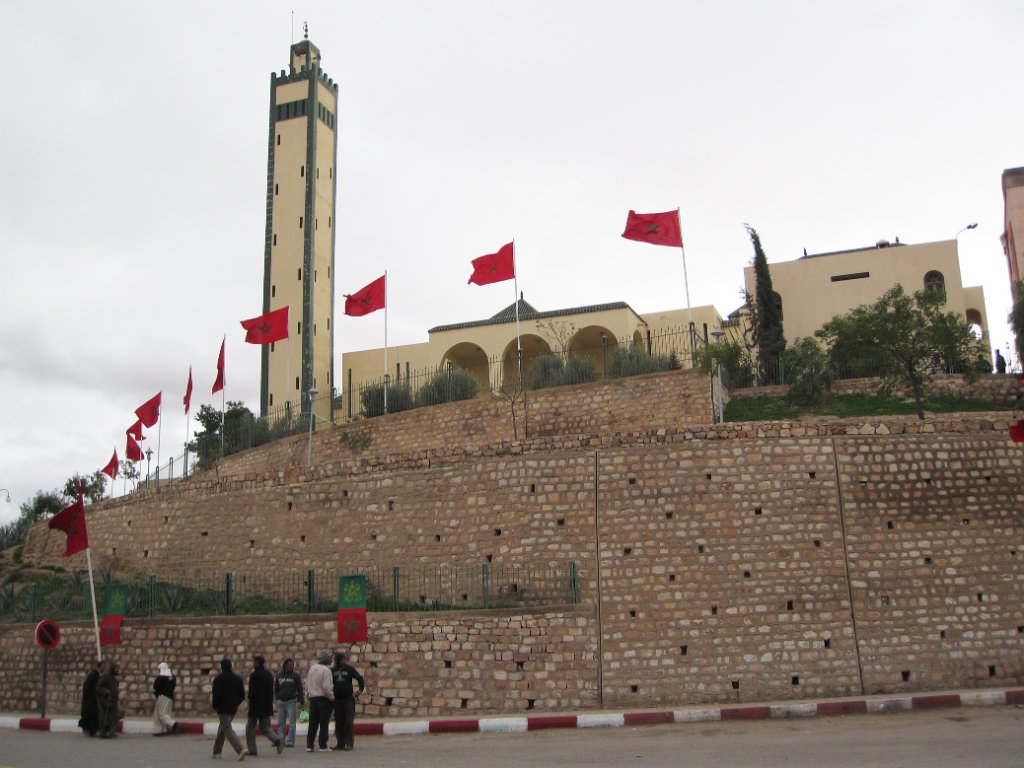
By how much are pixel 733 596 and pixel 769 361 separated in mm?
11476

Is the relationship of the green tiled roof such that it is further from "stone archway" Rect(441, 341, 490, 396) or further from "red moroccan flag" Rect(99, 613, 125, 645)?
"red moroccan flag" Rect(99, 613, 125, 645)

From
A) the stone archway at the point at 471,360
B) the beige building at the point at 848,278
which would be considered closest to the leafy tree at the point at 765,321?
Answer: the beige building at the point at 848,278

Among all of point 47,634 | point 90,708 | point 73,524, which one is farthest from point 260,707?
point 73,524

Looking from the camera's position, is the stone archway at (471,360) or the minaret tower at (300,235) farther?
the minaret tower at (300,235)

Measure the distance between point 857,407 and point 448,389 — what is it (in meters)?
9.85

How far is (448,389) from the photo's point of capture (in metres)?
24.5

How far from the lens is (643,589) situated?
45.3 ft

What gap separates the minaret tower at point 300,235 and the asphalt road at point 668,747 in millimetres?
20705

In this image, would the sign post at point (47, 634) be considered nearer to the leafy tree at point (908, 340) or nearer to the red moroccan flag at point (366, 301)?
the red moroccan flag at point (366, 301)

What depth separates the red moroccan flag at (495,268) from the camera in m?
23.0

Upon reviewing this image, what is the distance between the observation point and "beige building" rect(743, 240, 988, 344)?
27141mm

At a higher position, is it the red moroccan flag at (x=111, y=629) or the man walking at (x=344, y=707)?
the red moroccan flag at (x=111, y=629)

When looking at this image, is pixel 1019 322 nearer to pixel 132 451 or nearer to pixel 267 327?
pixel 267 327

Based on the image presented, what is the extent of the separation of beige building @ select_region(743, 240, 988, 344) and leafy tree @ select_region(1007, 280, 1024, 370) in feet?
17.4
